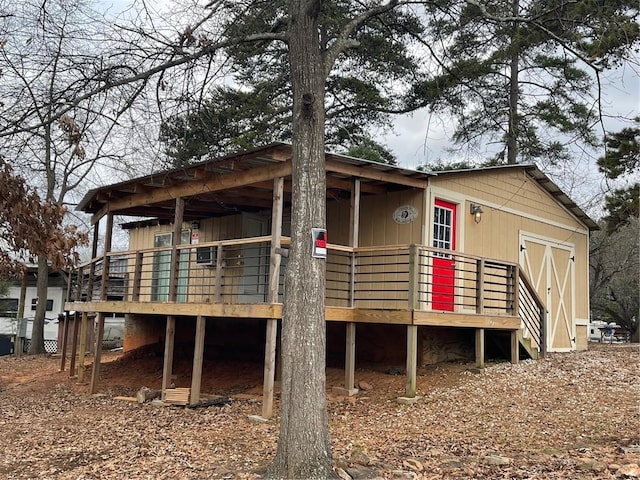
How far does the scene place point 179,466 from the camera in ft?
20.9

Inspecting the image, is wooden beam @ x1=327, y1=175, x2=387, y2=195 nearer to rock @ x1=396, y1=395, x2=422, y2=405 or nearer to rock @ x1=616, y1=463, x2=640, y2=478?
rock @ x1=396, y1=395, x2=422, y2=405

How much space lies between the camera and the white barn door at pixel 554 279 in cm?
1339

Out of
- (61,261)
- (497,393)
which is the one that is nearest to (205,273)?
(61,261)

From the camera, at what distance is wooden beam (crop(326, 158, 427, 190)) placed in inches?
368

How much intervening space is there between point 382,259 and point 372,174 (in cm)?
170

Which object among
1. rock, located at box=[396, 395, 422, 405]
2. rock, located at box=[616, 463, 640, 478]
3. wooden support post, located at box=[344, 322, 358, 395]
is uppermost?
wooden support post, located at box=[344, 322, 358, 395]

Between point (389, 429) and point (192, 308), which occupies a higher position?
point (192, 308)

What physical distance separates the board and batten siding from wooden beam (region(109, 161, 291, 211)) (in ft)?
9.58

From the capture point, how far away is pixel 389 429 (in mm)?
7680

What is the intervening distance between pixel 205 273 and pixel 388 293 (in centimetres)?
510

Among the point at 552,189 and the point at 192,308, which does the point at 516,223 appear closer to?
the point at 552,189

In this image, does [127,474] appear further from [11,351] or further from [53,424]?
[11,351]

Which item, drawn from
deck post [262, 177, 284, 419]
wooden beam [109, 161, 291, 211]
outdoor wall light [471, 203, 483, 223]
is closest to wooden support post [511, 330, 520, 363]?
outdoor wall light [471, 203, 483, 223]

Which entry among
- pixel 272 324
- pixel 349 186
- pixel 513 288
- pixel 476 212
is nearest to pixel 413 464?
pixel 272 324
